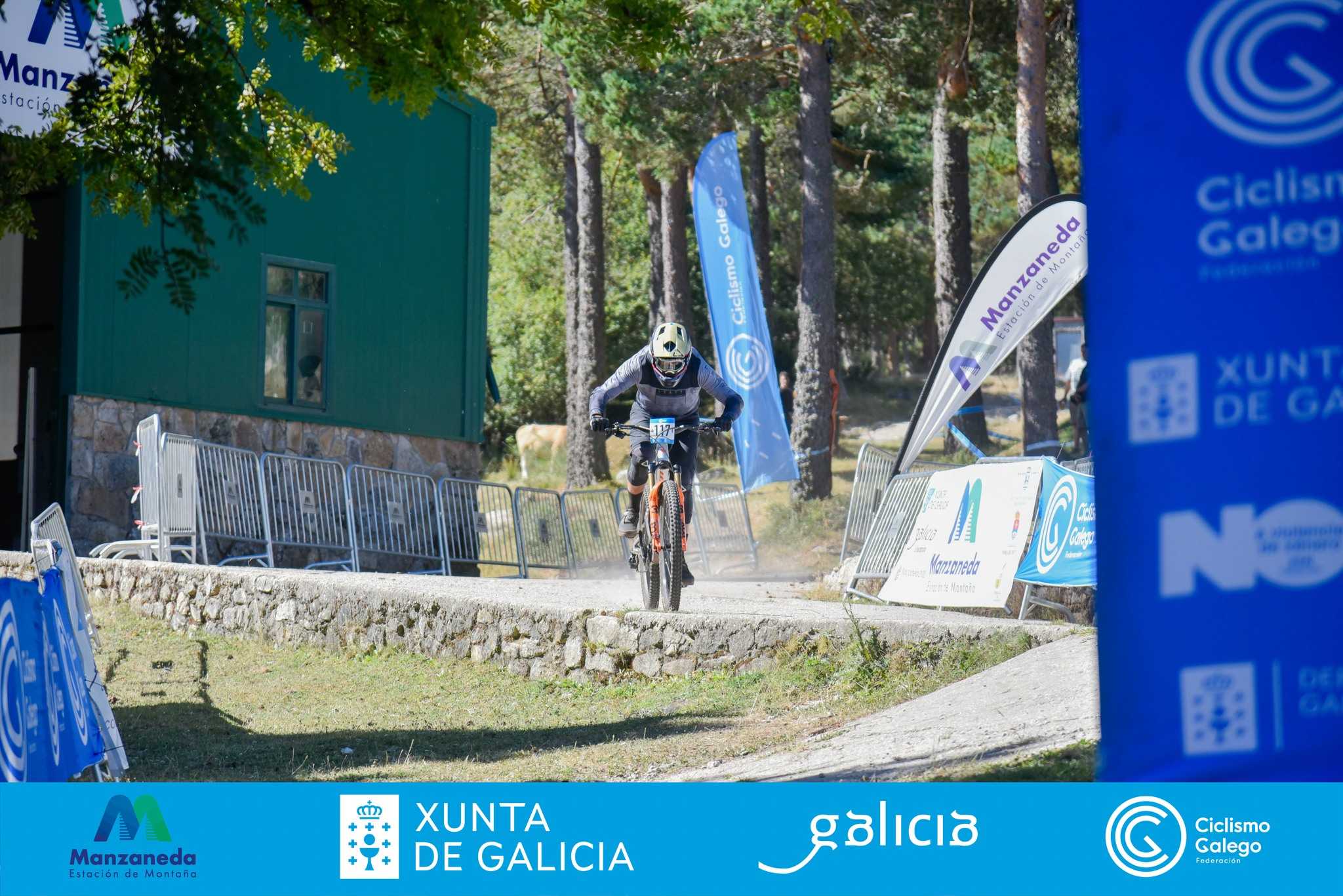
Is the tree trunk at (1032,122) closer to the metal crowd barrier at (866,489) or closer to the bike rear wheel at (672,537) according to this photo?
the metal crowd barrier at (866,489)

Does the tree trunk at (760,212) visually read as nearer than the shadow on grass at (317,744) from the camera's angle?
No

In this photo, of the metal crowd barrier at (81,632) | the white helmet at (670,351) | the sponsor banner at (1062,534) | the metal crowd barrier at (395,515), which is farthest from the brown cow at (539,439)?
the metal crowd barrier at (81,632)

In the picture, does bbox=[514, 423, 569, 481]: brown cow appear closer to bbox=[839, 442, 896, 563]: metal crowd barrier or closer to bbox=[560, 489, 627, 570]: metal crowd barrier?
bbox=[560, 489, 627, 570]: metal crowd barrier

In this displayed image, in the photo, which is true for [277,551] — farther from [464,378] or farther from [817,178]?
[817,178]

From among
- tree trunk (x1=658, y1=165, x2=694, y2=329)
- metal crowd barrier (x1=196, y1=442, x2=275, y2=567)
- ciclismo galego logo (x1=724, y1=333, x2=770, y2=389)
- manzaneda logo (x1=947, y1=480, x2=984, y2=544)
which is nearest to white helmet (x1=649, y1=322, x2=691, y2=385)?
manzaneda logo (x1=947, y1=480, x2=984, y2=544)

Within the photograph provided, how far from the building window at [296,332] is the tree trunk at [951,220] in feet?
→ 34.1

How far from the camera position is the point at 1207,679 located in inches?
130

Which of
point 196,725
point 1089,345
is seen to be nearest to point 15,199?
point 196,725

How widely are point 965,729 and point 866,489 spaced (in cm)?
836

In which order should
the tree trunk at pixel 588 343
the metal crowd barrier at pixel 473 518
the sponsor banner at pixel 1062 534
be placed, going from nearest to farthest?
the sponsor banner at pixel 1062 534, the metal crowd barrier at pixel 473 518, the tree trunk at pixel 588 343

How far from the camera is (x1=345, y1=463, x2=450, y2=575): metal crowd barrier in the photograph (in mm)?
17312

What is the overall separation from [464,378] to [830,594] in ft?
26.8

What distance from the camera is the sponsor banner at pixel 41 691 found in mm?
5270

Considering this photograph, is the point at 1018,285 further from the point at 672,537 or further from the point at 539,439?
the point at 539,439
